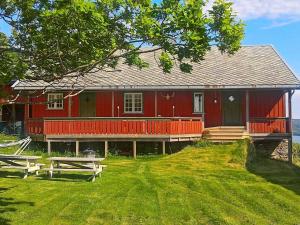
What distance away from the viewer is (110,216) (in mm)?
10867

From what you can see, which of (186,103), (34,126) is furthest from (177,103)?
(34,126)

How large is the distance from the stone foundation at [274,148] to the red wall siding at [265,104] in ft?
5.97

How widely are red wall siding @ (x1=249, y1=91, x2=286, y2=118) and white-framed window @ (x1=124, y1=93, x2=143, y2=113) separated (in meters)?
6.08

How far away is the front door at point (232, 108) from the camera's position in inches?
1068

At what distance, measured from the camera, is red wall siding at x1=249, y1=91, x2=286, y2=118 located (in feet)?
88.4

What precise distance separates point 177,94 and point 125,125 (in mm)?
5045

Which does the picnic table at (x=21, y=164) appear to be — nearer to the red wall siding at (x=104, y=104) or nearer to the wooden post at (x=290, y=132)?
the red wall siding at (x=104, y=104)

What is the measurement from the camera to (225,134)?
23.6 metres

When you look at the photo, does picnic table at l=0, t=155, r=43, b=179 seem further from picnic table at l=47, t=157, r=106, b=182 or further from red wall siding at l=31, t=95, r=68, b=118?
red wall siding at l=31, t=95, r=68, b=118

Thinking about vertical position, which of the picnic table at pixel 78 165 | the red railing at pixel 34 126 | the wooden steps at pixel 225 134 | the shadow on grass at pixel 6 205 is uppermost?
the red railing at pixel 34 126

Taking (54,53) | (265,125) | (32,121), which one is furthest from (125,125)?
(54,53)

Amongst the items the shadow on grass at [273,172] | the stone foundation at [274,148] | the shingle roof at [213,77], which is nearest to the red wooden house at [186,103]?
the shingle roof at [213,77]

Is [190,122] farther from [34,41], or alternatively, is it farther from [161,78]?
[34,41]

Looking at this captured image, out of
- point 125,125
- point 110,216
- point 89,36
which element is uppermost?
point 89,36
